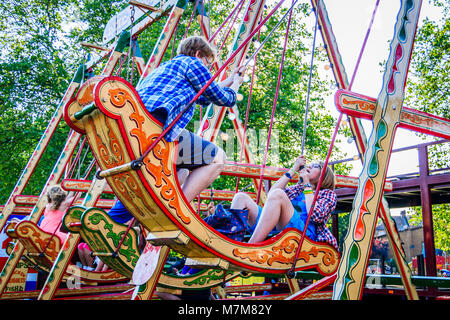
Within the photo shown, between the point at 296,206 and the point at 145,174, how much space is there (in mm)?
1810

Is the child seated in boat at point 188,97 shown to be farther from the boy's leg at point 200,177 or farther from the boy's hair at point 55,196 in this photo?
the boy's hair at point 55,196

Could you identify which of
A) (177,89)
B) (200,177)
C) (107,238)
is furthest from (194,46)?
(107,238)

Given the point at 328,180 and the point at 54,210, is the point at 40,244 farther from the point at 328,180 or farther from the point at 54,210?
the point at 328,180

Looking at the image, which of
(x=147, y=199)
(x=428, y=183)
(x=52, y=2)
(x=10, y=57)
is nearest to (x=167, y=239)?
(x=147, y=199)

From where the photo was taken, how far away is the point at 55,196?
5742 mm

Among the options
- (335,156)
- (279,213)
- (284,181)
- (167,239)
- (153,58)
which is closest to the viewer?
(167,239)

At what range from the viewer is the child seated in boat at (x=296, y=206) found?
2.99 meters

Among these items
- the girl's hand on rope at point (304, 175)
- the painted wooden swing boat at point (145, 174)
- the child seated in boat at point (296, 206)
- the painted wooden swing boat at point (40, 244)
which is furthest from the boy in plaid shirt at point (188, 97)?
the painted wooden swing boat at point (40, 244)

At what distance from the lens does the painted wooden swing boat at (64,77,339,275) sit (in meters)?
2.15

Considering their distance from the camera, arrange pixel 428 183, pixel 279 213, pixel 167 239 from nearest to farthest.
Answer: pixel 167 239
pixel 279 213
pixel 428 183

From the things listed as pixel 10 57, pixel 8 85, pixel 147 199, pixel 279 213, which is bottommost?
pixel 147 199

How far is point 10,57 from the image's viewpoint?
1367cm

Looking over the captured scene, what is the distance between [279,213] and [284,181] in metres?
0.58
